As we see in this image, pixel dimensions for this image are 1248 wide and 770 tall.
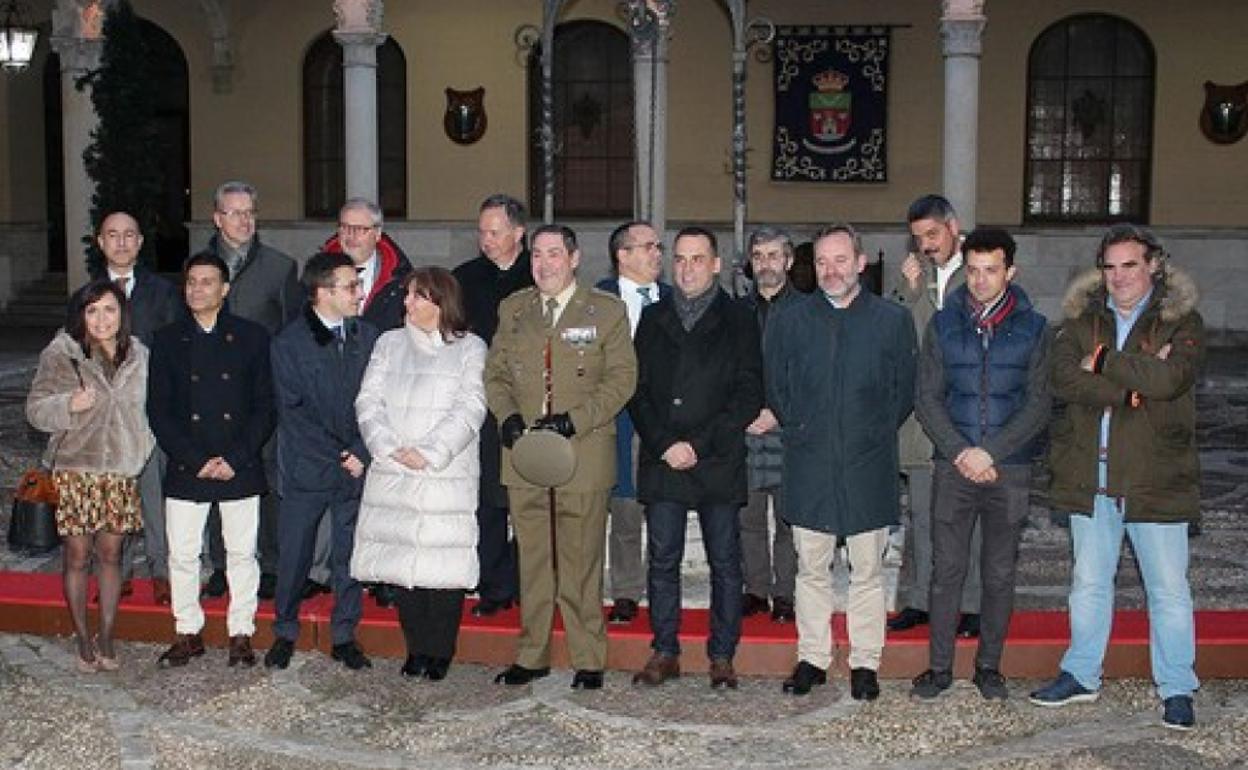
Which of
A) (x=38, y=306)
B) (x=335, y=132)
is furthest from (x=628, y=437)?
(x=38, y=306)

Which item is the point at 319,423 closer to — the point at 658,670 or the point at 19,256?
the point at 658,670

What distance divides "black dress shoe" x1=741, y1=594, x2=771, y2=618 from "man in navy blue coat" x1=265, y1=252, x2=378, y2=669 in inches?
64.4

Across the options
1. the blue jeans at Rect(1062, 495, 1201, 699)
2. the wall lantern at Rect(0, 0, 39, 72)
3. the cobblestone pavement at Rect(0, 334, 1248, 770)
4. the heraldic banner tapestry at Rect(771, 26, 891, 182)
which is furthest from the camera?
the heraldic banner tapestry at Rect(771, 26, 891, 182)

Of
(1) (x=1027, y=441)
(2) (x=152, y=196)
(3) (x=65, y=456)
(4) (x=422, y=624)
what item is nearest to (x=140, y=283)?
(3) (x=65, y=456)

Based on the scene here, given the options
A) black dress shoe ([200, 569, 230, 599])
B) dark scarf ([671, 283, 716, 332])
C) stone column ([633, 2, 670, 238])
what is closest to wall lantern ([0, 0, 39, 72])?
stone column ([633, 2, 670, 238])

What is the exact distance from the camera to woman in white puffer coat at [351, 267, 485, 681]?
20.3ft

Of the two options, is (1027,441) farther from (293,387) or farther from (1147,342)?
(293,387)

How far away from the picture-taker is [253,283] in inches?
276

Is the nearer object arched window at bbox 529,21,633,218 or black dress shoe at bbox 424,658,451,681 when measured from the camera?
black dress shoe at bbox 424,658,451,681

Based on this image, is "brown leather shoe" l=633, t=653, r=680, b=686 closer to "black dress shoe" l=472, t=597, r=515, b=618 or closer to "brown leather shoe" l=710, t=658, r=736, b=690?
"brown leather shoe" l=710, t=658, r=736, b=690

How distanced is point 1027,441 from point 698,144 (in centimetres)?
1403

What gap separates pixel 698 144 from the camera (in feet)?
64.2

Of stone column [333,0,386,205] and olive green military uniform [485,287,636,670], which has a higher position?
stone column [333,0,386,205]

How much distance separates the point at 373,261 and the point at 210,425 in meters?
1.18
